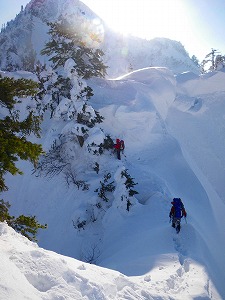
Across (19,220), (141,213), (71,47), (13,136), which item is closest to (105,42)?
(71,47)

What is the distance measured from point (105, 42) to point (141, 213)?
410 feet

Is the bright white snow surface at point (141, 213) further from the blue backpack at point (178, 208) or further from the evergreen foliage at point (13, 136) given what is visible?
the evergreen foliage at point (13, 136)

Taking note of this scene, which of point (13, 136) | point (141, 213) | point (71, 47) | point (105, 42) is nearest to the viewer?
point (13, 136)

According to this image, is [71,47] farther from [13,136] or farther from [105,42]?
[105,42]

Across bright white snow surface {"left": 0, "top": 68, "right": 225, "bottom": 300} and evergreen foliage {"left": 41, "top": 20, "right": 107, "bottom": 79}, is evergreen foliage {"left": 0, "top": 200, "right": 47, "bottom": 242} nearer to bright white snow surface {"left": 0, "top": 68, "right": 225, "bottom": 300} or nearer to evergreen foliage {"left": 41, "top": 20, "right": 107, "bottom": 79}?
bright white snow surface {"left": 0, "top": 68, "right": 225, "bottom": 300}

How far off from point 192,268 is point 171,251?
4.39 ft

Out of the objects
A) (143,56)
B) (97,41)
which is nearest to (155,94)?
(97,41)

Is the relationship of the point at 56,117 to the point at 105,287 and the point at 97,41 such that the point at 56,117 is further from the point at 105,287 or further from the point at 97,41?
the point at 105,287

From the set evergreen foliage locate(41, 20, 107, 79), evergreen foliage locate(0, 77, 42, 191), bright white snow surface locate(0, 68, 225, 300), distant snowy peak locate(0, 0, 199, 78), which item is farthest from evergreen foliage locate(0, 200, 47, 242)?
distant snowy peak locate(0, 0, 199, 78)

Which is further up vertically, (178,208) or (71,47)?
(71,47)

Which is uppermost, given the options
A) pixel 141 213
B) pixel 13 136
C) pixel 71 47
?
pixel 71 47

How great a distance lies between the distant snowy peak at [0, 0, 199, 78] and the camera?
327 feet

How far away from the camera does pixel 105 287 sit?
637cm

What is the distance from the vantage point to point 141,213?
16.3 meters
